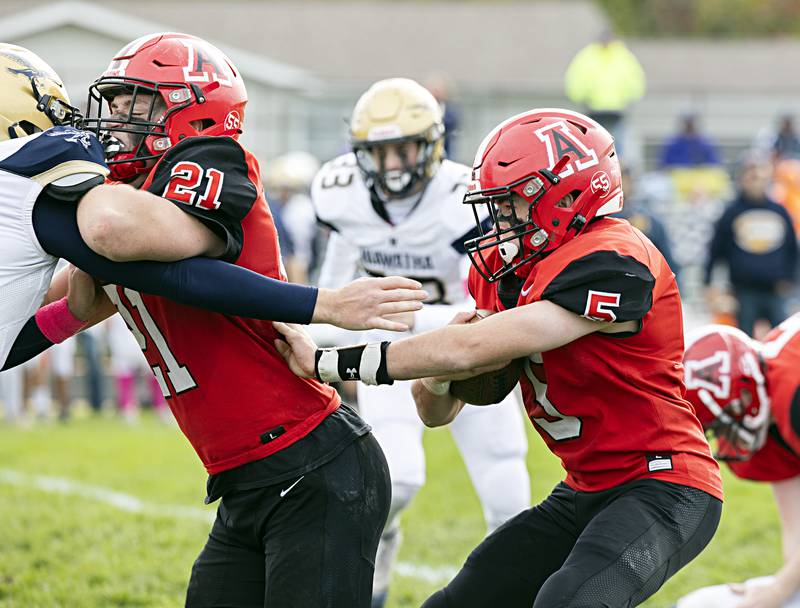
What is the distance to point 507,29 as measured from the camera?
27031mm

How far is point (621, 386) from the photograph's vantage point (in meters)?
3.06

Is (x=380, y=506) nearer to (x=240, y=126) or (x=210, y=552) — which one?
(x=210, y=552)

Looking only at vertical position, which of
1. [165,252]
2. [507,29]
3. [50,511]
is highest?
[507,29]

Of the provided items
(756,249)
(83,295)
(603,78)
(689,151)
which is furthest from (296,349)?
(689,151)

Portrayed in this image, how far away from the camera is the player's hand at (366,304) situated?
9.47ft

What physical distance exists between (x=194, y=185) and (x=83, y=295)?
2.20 ft

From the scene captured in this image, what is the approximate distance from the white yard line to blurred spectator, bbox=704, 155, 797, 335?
537 centimetres

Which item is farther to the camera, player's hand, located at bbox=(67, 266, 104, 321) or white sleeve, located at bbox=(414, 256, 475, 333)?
white sleeve, located at bbox=(414, 256, 475, 333)

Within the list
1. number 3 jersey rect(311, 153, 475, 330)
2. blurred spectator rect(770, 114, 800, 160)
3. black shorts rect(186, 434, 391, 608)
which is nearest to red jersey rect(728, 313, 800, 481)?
number 3 jersey rect(311, 153, 475, 330)

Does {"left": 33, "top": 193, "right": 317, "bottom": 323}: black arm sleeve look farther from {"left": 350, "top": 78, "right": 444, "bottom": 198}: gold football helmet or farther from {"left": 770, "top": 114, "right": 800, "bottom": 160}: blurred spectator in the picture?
{"left": 770, "top": 114, "right": 800, "bottom": 160}: blurred spectator

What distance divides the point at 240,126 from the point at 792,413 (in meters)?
2.07

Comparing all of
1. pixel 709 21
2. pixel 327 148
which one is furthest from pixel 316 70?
pixel 709 21

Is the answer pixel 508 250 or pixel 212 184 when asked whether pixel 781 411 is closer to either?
pixel 508 250

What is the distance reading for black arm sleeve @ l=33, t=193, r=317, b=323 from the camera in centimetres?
279
